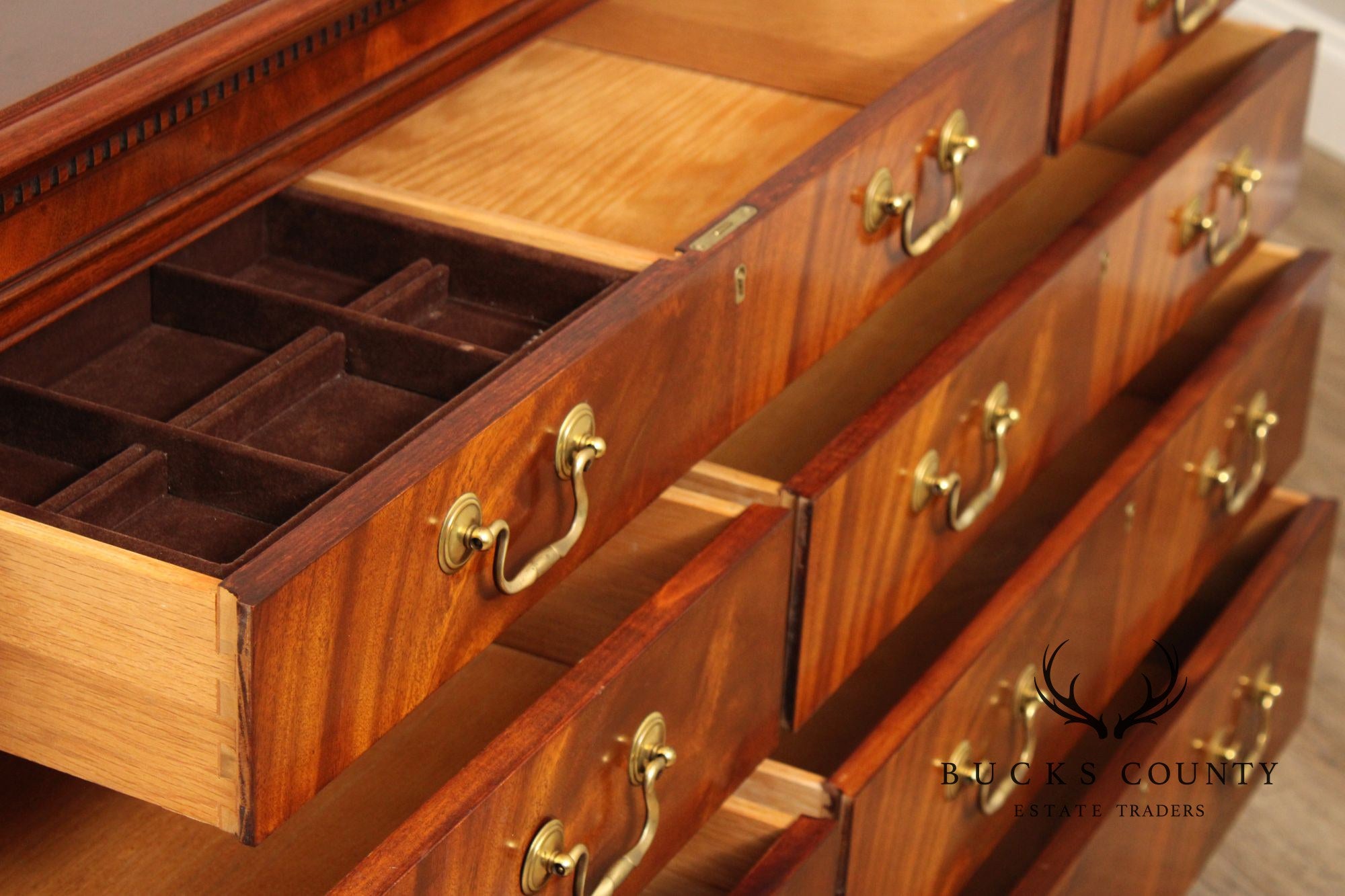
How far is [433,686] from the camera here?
0.67m

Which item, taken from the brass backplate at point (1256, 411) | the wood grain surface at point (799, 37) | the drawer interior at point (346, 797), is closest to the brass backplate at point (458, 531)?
the drawer interior at point (346, 797)

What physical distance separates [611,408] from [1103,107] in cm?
55

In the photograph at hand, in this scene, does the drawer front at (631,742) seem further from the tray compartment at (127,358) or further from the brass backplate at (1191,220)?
the brass backplate at (1191,220)

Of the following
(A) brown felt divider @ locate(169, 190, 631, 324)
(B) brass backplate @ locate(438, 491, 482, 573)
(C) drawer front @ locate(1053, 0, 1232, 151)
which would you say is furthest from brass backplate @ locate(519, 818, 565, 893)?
(C) drawer front @ locate(1053, 0, 1232, 151)

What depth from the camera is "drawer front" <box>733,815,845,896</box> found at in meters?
0.84

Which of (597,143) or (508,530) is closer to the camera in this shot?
(508,530)

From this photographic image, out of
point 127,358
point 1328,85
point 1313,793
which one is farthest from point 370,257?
point 1328,85

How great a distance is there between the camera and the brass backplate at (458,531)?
0.64 m

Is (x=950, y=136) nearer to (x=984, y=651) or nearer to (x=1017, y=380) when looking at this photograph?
(x=1017, y=380)

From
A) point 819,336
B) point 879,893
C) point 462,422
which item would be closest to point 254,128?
point 462,422

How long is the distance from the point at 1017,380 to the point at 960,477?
0.08 metres

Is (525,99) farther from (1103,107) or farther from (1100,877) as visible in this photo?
(1100,877)

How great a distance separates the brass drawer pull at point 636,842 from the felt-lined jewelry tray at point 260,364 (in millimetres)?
168

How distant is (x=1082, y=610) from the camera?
1.14 m
